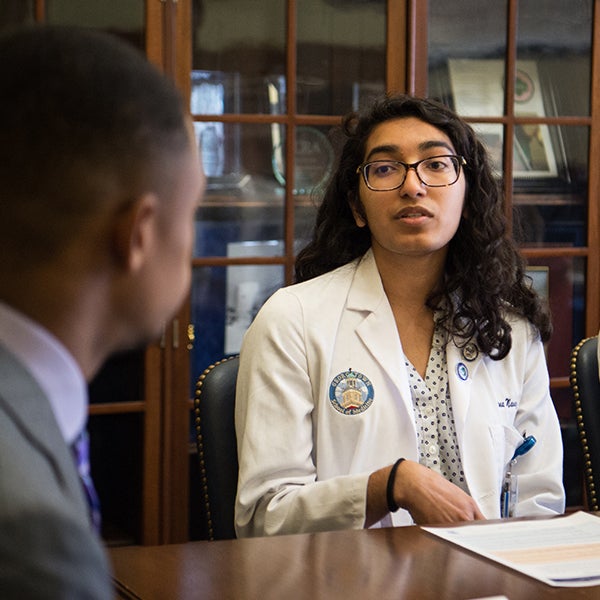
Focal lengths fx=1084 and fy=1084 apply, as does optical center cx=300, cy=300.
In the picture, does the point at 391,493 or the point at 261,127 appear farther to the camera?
the point at 261,127

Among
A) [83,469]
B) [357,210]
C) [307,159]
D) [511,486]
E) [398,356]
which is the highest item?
[307,159]

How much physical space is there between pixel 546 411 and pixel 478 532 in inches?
28.6

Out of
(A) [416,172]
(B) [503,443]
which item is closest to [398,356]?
(B) [503,443]

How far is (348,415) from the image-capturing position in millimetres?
2070

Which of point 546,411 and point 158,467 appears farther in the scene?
point 158,467

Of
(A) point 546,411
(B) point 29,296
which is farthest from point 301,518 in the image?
(B) point 29,296

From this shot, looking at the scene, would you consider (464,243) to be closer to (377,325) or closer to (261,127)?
(377,325)

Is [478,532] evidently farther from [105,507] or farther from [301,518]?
[105,507]

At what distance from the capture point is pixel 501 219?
2391mm

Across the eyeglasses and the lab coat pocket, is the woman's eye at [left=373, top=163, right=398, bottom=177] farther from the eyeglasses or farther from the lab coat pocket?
the lab coat pocket

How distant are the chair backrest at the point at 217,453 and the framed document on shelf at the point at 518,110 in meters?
1.79

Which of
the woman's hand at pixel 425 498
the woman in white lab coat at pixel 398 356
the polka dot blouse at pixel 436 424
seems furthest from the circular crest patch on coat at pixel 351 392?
the woman's hand at pixel 425 498

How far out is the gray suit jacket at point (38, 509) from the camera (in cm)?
64

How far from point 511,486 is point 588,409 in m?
0.24
